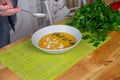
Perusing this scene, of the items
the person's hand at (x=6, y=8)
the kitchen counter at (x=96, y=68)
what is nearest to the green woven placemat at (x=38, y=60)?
the kitchen counter at (x=96, y=68)

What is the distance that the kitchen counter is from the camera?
2.38 feet

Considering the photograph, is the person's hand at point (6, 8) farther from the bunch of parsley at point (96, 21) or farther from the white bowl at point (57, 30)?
the bunch of parsley at point (96, 21)

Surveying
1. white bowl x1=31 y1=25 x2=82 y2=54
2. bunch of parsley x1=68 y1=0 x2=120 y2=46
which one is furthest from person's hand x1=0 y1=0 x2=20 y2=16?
bunch of parsley x1=68 y1=0 x2=120 y2=46

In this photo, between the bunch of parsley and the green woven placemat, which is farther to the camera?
the bunch of parsley

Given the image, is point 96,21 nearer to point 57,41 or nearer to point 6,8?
point 57,41

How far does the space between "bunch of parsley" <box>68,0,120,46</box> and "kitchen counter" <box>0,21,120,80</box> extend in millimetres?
103

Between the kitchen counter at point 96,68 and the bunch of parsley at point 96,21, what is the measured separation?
0.10 m

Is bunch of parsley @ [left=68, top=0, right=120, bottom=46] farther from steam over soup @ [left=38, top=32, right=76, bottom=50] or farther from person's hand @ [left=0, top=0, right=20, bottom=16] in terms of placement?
person's hand @ [left=0, top=0, right=20, bottom=16]

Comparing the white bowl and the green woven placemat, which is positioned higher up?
the white bowl

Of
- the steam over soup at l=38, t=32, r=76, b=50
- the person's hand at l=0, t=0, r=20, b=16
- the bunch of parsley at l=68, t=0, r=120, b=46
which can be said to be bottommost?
the steam over soup at l=38, t=32, r=76, b=50

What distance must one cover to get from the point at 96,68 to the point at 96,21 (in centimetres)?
33

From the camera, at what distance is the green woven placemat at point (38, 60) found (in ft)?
2.44

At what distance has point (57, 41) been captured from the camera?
91 cm

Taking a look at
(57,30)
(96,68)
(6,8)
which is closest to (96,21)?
(57,30)
